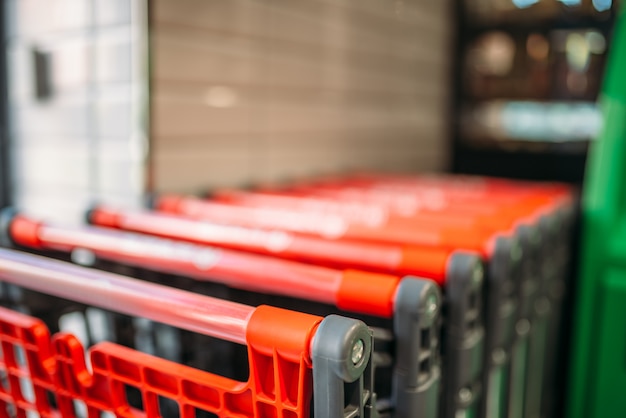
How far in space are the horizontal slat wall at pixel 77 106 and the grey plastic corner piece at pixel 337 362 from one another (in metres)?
1.01

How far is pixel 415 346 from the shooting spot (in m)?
0.85

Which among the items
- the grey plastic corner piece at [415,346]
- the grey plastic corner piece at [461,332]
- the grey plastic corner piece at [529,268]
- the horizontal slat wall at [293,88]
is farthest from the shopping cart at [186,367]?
the horizontal slat wall at [293,88]

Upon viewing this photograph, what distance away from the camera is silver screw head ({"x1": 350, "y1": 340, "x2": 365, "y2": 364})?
0.69 m

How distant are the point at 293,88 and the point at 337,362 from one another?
156cm

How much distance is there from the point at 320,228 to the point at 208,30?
2.42 ft

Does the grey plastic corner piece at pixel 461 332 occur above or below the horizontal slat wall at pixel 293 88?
below

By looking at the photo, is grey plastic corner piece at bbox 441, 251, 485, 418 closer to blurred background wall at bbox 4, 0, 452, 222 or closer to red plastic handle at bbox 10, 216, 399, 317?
red plastic handle at bbox 10, 216, 399, 317

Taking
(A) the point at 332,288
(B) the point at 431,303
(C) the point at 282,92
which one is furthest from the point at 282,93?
(B) the point at 431,303

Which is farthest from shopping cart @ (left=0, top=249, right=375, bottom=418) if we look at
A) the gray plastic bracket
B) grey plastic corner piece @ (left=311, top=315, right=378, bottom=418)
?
the gray plastic bracket

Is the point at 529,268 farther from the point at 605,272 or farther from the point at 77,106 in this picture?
the point at 77,106

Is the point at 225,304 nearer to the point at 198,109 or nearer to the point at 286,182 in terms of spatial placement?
the point at 198,109

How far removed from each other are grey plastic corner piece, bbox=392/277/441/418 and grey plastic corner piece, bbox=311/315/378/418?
0.14 meters

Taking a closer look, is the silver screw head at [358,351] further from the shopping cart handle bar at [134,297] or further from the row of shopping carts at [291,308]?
the shopping cart handle bar at [134,297]

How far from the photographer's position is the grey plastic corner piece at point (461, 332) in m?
0.96
